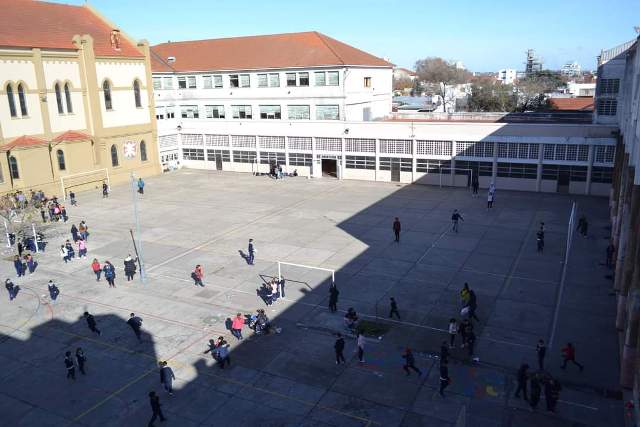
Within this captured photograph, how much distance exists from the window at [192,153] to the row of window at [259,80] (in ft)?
23.6

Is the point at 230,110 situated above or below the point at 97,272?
above

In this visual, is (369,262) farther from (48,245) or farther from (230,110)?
(230,110)

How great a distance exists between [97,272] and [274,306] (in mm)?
9712

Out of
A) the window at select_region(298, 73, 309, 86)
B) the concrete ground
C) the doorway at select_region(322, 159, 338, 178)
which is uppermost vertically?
the window at select_region(298, 73, 309, 86)

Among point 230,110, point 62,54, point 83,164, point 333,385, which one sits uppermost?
point 62,54

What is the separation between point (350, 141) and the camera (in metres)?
49.9

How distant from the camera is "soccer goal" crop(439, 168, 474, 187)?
45219mm

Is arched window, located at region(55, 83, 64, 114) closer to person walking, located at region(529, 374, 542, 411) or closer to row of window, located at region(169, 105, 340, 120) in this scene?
row of window, located at region(169, 105, 340, 120)

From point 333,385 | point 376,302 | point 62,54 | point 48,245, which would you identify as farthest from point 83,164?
point 333,385

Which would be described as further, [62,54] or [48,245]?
[62,54]

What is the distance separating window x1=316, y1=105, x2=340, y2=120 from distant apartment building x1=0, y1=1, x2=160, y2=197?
56.4ft

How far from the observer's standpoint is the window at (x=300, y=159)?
173 feet

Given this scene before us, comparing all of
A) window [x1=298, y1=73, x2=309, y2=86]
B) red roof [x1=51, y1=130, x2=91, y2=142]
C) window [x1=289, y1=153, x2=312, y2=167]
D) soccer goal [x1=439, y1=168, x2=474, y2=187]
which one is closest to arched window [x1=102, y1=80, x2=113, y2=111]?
red roof [x1=51, y1=130, x2=91, y2=142]

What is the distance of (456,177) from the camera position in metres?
45.7
